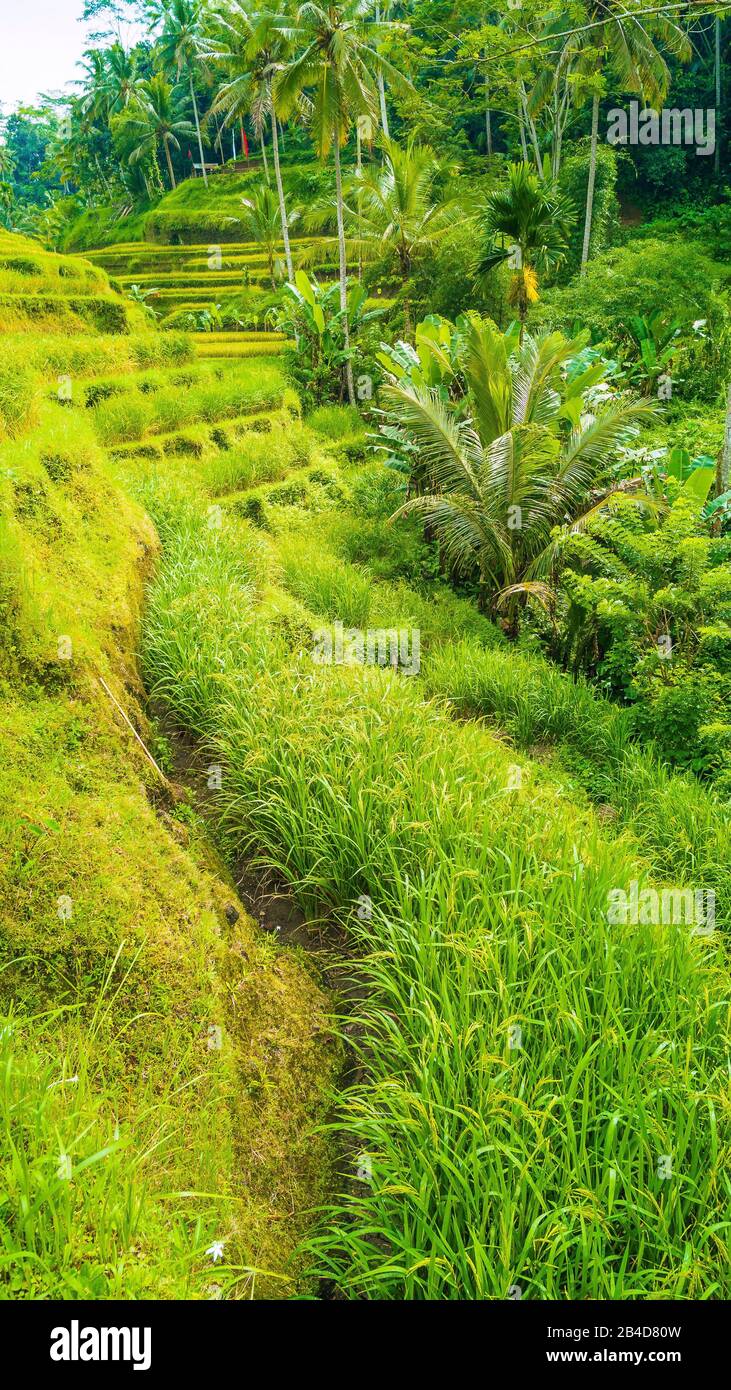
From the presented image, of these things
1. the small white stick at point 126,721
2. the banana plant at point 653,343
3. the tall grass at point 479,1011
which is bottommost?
the tall grass at point 479,1011

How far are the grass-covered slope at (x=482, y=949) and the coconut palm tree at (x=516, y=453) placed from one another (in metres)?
1.63

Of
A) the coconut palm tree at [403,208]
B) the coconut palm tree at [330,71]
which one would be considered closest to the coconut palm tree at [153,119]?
the coconut palm tree at [403,208]

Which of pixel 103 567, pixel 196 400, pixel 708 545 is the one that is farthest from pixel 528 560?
pixel 196 400

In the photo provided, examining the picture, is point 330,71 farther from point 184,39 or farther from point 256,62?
point 184,39

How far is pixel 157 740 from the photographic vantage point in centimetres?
446

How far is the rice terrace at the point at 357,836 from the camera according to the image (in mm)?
2191

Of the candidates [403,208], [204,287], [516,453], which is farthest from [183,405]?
[204,287]

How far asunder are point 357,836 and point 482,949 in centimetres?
99

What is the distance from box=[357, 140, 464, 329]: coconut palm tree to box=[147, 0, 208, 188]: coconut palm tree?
837 inches

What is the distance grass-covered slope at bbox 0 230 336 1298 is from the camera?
1.92m

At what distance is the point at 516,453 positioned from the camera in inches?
283

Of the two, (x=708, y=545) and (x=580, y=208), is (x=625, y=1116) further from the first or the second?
(x=580, y=208)

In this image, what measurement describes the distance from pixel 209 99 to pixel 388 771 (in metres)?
46.9

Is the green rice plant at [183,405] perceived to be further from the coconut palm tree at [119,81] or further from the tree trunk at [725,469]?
the coconut palm tree at [119,81]
